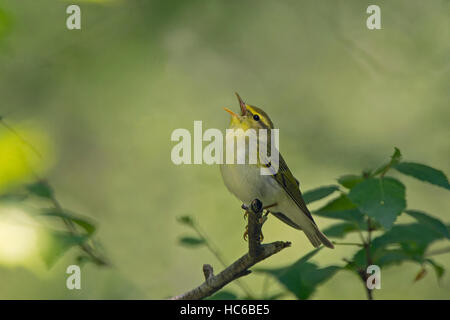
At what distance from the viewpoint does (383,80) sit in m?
7.58

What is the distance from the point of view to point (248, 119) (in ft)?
12.7

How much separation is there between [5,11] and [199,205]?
4480mm

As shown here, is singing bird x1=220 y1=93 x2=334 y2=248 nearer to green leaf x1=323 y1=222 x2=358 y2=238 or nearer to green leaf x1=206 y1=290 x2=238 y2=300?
green leaf x1=323 y1=222 x2=358 y2=238

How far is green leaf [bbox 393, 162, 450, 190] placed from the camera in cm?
231

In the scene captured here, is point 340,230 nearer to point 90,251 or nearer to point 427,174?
point 427,174

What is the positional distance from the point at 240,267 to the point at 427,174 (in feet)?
3.01

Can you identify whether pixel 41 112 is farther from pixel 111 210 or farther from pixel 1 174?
pixel 1 174

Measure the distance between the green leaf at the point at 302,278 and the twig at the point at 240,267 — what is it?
A: 0.30 meters

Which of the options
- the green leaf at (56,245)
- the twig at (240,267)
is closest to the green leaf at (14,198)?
the green leaf at (56,245)

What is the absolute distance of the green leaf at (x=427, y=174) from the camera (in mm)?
2309

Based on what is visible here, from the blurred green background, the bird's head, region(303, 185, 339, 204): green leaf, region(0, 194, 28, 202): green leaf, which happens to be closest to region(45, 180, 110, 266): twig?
region(0, 194, 28, 202): green leaf

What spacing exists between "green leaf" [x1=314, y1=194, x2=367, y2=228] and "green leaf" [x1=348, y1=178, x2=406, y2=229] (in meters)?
0.19

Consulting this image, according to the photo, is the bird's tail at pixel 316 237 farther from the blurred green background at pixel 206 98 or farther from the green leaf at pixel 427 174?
the blurred green background at pixel 206 98
